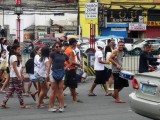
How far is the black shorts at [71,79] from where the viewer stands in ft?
40.6

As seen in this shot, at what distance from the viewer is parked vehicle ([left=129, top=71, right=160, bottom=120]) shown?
322 inches

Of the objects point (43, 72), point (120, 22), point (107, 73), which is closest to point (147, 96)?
point (43, 72)

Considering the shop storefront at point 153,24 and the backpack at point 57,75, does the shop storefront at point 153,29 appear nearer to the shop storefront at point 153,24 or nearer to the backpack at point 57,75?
the shop storefront at point 153,24

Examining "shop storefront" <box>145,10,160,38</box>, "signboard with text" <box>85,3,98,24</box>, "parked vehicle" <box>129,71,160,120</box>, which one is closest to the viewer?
"parked vehicle" <box>129,71,160,120</box>

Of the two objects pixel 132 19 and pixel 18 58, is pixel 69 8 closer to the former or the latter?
pixel 132 19


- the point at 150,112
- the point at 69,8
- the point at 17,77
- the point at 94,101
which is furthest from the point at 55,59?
the point at 69,8

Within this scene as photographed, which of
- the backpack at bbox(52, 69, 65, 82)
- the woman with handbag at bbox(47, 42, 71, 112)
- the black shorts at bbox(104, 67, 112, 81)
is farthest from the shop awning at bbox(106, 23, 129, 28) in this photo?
the backpack at bbox(52, 69, 65, 82)

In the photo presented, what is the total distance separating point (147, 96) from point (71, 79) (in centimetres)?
424

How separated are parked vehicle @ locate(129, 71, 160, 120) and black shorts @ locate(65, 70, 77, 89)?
3.58m

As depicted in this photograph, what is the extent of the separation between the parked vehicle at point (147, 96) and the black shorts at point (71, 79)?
11.7ft

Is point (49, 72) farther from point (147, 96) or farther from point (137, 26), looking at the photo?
point (137, 26)

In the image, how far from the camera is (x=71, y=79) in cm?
1246

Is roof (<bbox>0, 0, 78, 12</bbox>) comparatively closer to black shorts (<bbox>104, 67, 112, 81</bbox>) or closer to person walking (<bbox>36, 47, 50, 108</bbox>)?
black shorts (<bbox>104, 67, 112, 81</bbox>)

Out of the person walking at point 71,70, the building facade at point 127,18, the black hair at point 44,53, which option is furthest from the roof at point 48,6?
the black hair at point 44,53
